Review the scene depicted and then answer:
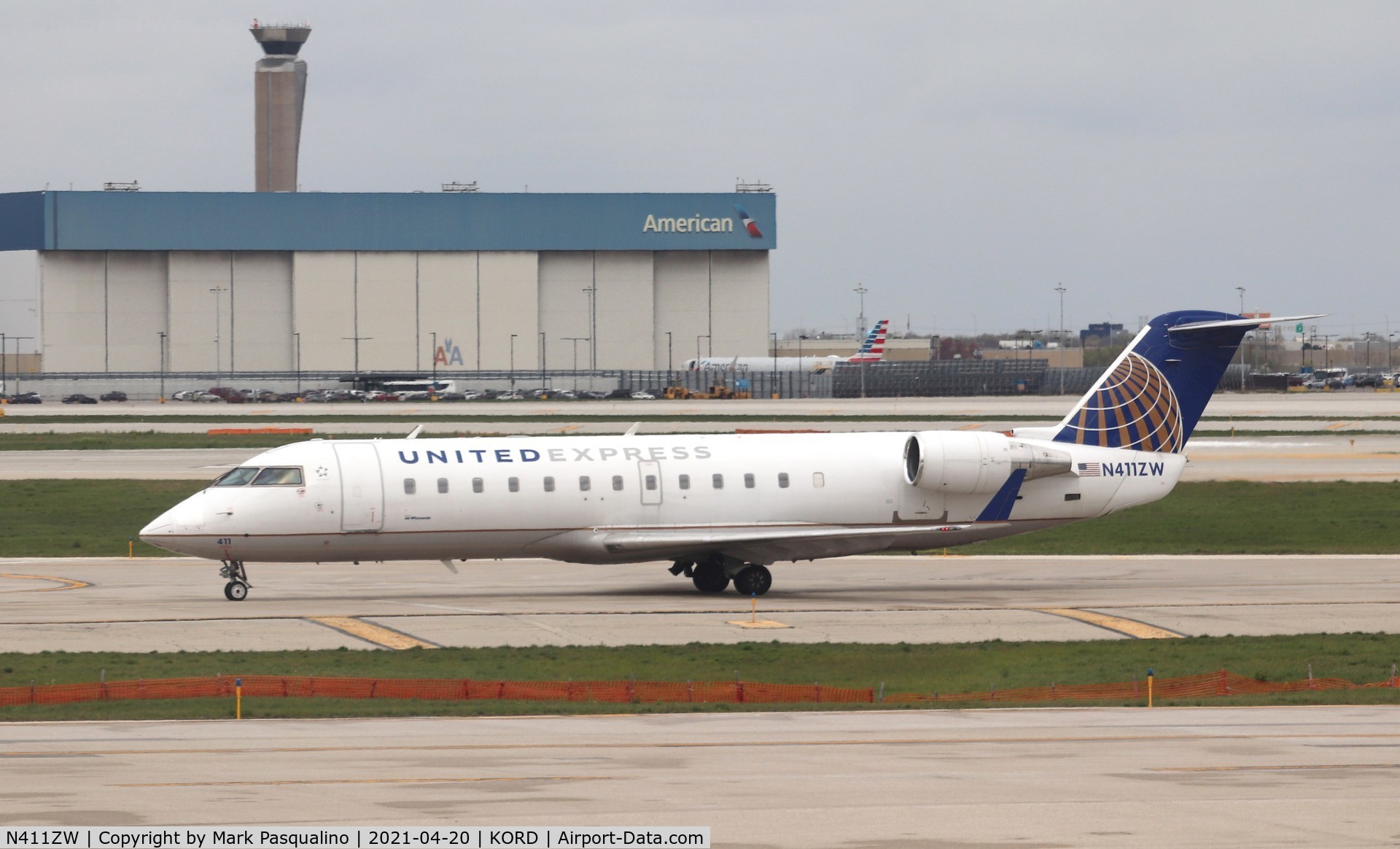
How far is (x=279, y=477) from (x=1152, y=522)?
27408mm

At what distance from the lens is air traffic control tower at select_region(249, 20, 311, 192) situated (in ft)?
582

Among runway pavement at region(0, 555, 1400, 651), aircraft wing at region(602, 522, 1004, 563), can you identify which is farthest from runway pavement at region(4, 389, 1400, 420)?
aircraft wing at region(602, 522, 1004, 563)

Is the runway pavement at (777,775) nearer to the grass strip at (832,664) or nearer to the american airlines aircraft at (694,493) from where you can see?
the grass strip at (832,664)

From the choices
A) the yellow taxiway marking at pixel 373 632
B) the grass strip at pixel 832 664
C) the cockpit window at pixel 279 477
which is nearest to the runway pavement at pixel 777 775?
the grass strip at pixel 832 664

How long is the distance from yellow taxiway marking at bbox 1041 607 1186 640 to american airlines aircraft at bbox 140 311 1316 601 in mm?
4130

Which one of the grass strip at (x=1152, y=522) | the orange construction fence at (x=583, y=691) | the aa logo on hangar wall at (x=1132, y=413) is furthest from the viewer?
the grass strip at (x=1152, y=522)

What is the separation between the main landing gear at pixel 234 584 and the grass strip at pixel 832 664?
709cm

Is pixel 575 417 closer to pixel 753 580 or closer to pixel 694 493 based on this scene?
pixel 694 493

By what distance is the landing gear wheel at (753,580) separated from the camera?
36031 mm

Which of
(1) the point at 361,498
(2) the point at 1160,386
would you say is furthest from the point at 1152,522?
(1) the point at 361,498

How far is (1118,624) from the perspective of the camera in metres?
31.6

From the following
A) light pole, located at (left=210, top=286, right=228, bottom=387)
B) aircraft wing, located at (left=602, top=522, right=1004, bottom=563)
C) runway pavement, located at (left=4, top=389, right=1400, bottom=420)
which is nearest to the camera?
aircraft wing, located at (left=602, top=522, right=1004, bottom=563)

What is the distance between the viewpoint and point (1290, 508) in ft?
172
